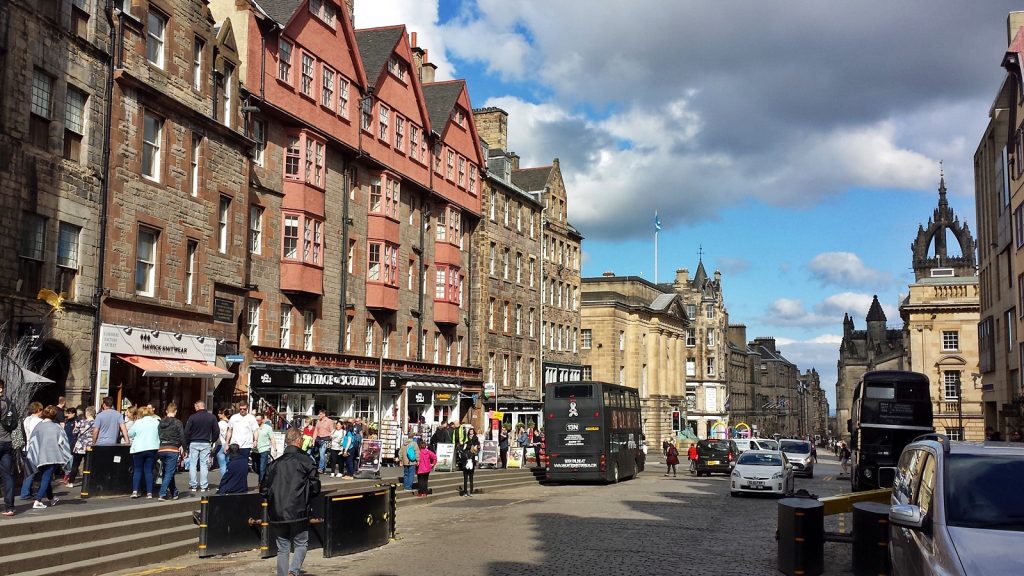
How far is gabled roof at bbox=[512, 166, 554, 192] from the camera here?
62594mm

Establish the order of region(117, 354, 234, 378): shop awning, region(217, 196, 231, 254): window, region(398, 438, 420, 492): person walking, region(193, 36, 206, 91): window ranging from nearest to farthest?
region(117, 354, 234, 378): shop awning, region(398, 438, 420, 492): person walking, region(193, 36, 206, 91): window, region(217, 196, 231, 254): window

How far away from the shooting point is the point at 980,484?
823 centimetres

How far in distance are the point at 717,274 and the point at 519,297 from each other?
6727cm

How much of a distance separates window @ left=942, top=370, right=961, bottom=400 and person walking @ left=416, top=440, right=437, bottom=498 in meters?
52.8

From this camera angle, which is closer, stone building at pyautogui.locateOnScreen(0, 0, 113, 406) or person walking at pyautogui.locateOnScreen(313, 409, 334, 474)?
stone building at pyautogui.locateOnScreen(0, 0, 113, 406)

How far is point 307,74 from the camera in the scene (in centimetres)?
3569

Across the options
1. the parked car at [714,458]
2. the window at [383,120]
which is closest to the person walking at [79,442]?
the window at [383,120]

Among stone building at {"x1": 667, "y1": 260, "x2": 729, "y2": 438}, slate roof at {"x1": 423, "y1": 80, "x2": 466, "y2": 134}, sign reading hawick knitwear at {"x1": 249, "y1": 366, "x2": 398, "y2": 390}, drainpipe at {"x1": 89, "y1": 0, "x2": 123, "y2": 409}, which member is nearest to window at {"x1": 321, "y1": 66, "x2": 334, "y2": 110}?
slate roof at {"x1": 423, "y1": 80, "x2": 466, "y2": 134}

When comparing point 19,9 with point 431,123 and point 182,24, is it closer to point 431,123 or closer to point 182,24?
point 182,24

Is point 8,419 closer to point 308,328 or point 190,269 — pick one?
point 190,269

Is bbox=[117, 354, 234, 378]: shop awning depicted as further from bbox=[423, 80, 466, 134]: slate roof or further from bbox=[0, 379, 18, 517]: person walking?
bbox=[423, 80, 466, 134]: slate roof

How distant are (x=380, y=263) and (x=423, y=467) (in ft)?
51.1

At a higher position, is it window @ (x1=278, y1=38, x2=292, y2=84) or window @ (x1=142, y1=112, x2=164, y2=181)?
window @ (x1=278, y1=38, x2=292, y2=84)

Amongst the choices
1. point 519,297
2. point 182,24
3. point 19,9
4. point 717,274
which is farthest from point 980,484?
point 717,274
